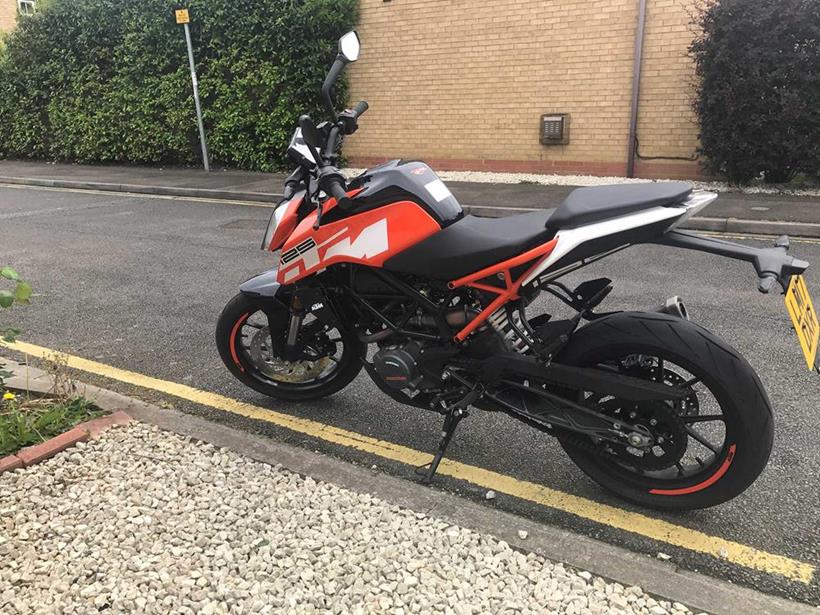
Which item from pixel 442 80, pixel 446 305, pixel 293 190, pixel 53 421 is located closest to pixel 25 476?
pixel 53 421

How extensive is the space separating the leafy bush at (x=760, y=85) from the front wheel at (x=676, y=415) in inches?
311

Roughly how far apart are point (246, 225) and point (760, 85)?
722 centimetres

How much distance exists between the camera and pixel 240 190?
11.3 meters

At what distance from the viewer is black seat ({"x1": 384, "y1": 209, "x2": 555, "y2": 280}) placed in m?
2.52

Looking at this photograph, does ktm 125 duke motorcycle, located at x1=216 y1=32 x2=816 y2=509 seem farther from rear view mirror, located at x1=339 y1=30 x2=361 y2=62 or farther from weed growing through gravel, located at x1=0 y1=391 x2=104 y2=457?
weed growing through gravel, located at x1=0 y1=391 x2=104 y2=457

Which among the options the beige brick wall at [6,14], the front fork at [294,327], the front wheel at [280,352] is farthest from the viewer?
the beige brick wall at [6,14]

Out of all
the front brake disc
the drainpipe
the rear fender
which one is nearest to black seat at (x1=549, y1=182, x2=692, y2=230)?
the rear fender

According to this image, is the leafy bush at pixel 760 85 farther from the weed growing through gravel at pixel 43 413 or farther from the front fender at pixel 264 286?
the weed growing through gravel at pixel 43 413

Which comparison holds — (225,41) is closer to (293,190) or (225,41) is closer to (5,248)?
(5,248)

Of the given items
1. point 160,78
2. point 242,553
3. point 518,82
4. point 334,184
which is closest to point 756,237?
point 518,82

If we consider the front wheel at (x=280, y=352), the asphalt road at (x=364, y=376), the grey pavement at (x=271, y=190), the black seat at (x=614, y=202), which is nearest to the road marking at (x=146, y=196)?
the grey pavement at (x=271, y=190)

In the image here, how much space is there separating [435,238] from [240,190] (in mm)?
9340

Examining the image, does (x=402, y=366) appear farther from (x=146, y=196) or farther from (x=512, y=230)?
(x=146, y=196)

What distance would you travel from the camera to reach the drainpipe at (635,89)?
1012 centimetres
